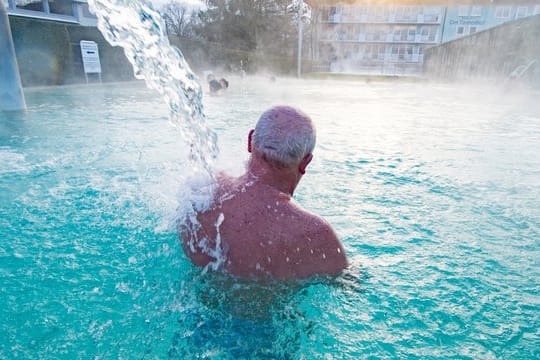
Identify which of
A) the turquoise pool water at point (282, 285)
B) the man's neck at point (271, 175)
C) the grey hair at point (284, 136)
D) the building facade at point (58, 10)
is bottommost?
the turquoise pool water at point (282, 285)

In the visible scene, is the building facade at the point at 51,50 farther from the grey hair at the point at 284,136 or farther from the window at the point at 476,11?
the window at the point at 476,11

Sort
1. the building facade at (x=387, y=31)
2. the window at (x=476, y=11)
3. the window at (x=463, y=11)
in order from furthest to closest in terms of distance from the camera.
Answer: the building facade at (x=387, y=31), the window at (x=463, y=11), the window at (x=476, y=11)

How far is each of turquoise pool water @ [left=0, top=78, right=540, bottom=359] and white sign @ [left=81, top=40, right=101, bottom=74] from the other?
362 inches

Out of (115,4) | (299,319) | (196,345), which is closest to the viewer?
(196,345)

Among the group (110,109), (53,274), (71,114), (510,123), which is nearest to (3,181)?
(53,274)

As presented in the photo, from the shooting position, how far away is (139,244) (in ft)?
7.23

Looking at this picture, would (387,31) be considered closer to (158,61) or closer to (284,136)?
(158,61)

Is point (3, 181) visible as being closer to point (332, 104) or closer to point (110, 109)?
point (110, 109)

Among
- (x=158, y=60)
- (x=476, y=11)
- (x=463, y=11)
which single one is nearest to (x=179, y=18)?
(x=463, y=11)

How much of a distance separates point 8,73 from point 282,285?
7.83m

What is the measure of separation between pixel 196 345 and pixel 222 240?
1.40 feet

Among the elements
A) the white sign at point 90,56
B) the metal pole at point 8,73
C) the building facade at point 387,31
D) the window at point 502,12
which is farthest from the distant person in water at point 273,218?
the window at point 502,12

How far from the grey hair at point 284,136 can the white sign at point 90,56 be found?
13486 mm

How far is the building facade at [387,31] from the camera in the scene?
36.0 metres
